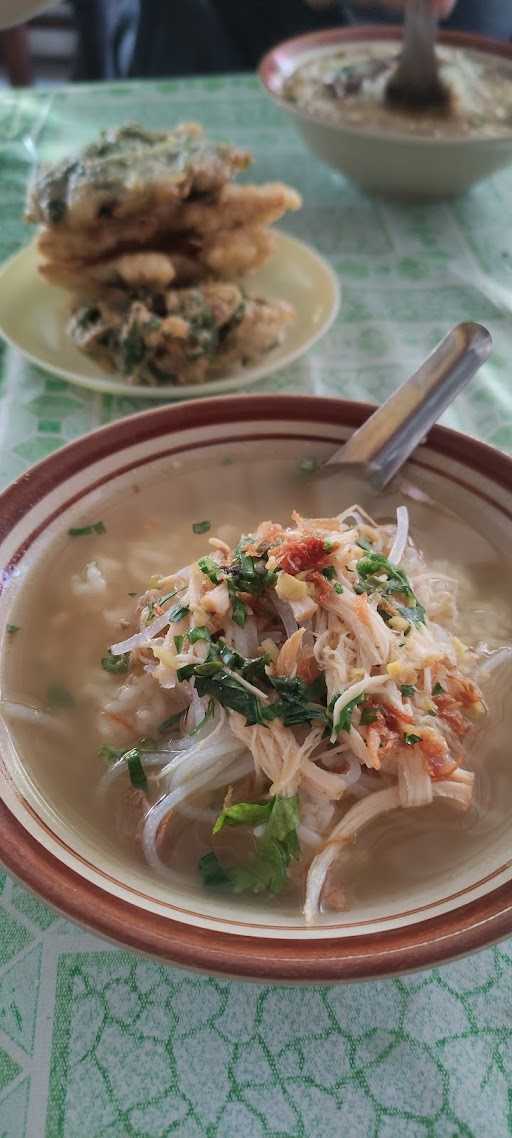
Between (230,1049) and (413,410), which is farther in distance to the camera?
(413,410)

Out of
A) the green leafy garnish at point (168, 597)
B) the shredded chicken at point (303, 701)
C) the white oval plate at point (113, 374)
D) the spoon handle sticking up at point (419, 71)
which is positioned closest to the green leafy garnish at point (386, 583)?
the shredded chicken at point (303, 701)

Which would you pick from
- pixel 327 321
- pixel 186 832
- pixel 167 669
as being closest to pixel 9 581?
pixel 167 669

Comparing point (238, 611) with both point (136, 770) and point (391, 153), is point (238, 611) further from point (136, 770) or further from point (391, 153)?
point (391, 153)

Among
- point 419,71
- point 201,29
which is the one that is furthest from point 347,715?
point 201,29

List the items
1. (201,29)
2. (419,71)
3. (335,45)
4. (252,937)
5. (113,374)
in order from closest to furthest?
(252,937), (113,374), (419,71), (335,45), (201,29)

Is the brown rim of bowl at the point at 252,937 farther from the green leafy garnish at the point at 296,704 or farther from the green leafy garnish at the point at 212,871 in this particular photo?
the green leafy garnish at the point at 296,704

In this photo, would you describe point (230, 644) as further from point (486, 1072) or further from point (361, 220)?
point (361, 220)

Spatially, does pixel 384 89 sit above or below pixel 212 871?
above
